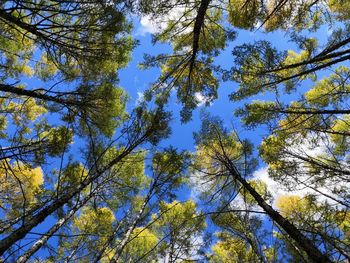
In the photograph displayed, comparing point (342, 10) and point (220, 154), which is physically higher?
point (342, 10)

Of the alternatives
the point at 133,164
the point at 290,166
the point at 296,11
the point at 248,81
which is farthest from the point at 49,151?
the point at 296,11

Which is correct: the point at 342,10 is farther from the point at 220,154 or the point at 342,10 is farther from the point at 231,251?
the point at 231,251

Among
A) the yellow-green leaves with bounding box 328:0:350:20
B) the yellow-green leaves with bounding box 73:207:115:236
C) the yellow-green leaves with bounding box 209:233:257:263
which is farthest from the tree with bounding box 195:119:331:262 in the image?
the yellow-green leaves with bounding box 328:0:350:20

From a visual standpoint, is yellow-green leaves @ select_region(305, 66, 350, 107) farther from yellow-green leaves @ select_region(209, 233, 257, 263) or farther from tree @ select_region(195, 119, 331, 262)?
yellow-green leaves @ select_region(209, 233, 257, 263)

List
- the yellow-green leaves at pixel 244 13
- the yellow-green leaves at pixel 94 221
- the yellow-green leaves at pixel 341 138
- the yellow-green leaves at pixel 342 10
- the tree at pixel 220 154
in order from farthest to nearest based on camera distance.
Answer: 1. the yellow-green leaves at pixel 94 221
2. the yellow-green leaves at pixel 341 138
3. the yellow-green leaves at pixel 342 10
4. the yellow-green leaves at pixel 244 13
5. the tree at pixel 220 154

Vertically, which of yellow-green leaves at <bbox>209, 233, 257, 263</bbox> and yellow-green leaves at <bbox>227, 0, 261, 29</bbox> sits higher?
yellow-green leaves at <bbox>227, 0, 261, 29</bbox>

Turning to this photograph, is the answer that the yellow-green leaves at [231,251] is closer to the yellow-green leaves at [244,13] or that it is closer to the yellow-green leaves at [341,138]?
the yellow-green leaves at [341,138]

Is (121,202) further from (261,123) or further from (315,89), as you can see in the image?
(315,89)

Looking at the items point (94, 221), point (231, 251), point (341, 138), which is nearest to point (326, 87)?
Answer: point (341, 138)

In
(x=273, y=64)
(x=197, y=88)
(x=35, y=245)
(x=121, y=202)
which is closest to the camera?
(x=35, y=245)

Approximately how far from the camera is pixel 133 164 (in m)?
9.99

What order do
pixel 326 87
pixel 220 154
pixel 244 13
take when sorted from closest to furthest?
pixel 220 154
pixel 244 13
pixel 326 87

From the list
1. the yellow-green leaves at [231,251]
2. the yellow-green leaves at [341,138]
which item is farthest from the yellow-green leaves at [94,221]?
the yellow-green leaves at [341,138]

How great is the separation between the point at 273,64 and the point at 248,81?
1.21 metres
